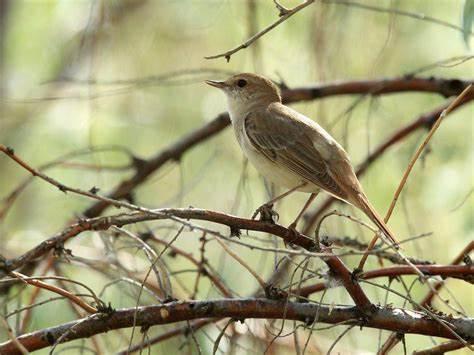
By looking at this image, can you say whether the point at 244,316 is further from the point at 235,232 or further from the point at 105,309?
the point at 105,309

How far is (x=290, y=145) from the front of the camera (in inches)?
176

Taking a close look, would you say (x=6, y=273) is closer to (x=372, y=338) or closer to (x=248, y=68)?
(x=372, y=338)

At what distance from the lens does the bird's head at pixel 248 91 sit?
5.18 m

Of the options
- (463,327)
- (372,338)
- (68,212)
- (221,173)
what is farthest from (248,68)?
(463,327)

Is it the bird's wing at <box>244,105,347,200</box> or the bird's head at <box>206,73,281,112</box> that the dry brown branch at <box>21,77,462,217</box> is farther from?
the bird's head at <box>206,73,281,112</box>

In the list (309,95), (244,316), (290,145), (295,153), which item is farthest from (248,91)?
(244,316)

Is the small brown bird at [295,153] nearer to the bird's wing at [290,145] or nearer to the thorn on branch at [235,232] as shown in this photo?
the bird's wing at [290,145]

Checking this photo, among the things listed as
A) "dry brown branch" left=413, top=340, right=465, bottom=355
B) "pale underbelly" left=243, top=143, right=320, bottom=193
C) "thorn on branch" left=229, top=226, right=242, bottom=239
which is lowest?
"dry brown branch" left=413, top=340, right=465, bottom=355

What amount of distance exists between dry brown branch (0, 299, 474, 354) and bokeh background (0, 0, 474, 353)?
99 cm

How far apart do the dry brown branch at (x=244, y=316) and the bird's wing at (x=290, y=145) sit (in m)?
1.23

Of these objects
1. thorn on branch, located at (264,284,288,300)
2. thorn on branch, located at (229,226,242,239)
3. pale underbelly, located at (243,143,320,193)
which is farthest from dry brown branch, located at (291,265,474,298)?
pale underbelly, located at (243,143,320,193)

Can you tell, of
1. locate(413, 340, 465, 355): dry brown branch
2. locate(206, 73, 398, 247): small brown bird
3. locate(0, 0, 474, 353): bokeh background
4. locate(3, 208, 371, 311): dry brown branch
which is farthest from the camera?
locate(0, 0, 474, 353): bokeh background

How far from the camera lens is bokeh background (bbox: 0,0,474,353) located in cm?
484

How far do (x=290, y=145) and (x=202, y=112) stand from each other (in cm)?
313
